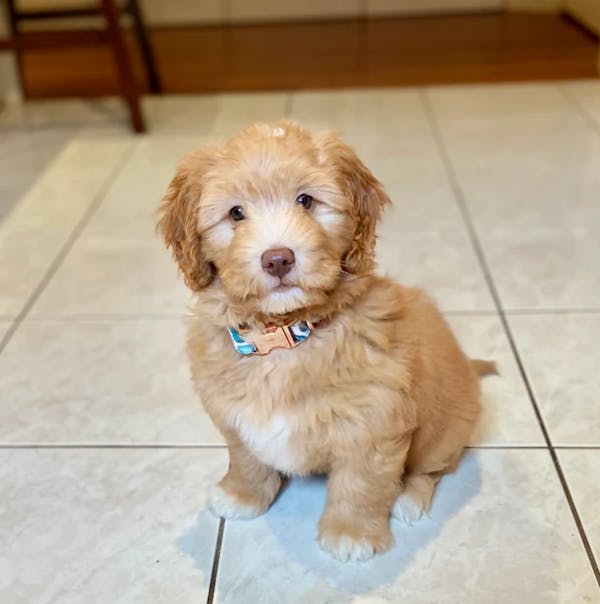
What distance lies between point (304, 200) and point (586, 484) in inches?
27.0

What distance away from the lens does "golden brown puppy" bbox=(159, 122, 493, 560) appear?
36.0 inches

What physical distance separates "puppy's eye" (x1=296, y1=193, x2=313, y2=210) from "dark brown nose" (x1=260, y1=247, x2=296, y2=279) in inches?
3.0

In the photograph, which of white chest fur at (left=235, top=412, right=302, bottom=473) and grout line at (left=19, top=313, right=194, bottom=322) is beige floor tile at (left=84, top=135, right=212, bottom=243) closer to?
grout line at (left=19, top=313, right=194, bottom=322)

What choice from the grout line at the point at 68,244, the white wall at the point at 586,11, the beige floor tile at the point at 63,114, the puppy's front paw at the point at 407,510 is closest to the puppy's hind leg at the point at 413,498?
the puppy's front paw at the point at 407,510

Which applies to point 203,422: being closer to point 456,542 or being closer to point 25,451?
→ point 25,451

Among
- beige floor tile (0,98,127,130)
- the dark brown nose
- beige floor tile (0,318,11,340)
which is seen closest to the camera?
the dark brown nose

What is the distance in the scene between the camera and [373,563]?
1.11 metres

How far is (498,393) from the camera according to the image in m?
1.44

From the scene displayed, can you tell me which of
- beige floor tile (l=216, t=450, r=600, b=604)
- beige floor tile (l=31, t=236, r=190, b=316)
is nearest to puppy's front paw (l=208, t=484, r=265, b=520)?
beige floor tile (l=216, t=450, r=600, b=604)

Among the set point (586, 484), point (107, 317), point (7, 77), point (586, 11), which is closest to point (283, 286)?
point (586, 484)

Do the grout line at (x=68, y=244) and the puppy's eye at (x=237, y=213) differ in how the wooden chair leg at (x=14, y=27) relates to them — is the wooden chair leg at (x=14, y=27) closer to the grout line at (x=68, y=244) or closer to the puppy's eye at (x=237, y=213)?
the grout line at (x=68, y=244)

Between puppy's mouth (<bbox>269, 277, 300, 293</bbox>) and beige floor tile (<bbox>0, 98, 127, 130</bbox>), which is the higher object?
puppy's mouth (<bbox>269, 277, 300, 293</bbox>)

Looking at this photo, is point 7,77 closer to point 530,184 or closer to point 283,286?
point 530,184

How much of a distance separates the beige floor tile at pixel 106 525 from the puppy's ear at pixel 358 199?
1.65 ft
